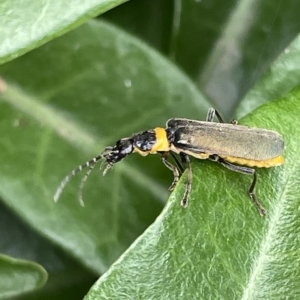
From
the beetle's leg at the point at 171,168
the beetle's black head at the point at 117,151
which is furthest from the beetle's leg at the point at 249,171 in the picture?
the beetle's black head at the point at 117,151

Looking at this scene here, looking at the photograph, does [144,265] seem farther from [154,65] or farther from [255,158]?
[154,65]

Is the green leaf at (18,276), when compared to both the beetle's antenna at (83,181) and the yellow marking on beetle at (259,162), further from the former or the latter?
the yellow marking on beetle at (259,162)

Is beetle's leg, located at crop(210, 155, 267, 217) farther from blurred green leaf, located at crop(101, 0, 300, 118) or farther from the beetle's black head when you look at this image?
blurred green leaf, located at crop(101, 0, 300, 118)

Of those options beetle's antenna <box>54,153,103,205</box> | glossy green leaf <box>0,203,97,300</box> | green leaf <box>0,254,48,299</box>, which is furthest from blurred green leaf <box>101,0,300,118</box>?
green leaf <box>0,254,48,299</box>

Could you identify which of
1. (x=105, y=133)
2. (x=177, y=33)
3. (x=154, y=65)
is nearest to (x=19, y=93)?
(x=105, y=133)

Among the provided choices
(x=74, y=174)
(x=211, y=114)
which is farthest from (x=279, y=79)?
(x=74, y=174)

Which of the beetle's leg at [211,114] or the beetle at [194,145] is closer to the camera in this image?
the beetle at [194,145]

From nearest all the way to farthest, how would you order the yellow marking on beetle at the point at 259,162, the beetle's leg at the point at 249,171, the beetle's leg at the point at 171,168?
1. the beetle's leg at the point at 249,171
2. the yellow marking on beetle at the point at 259,162
3. the beetle's leg at the point at 171,168
